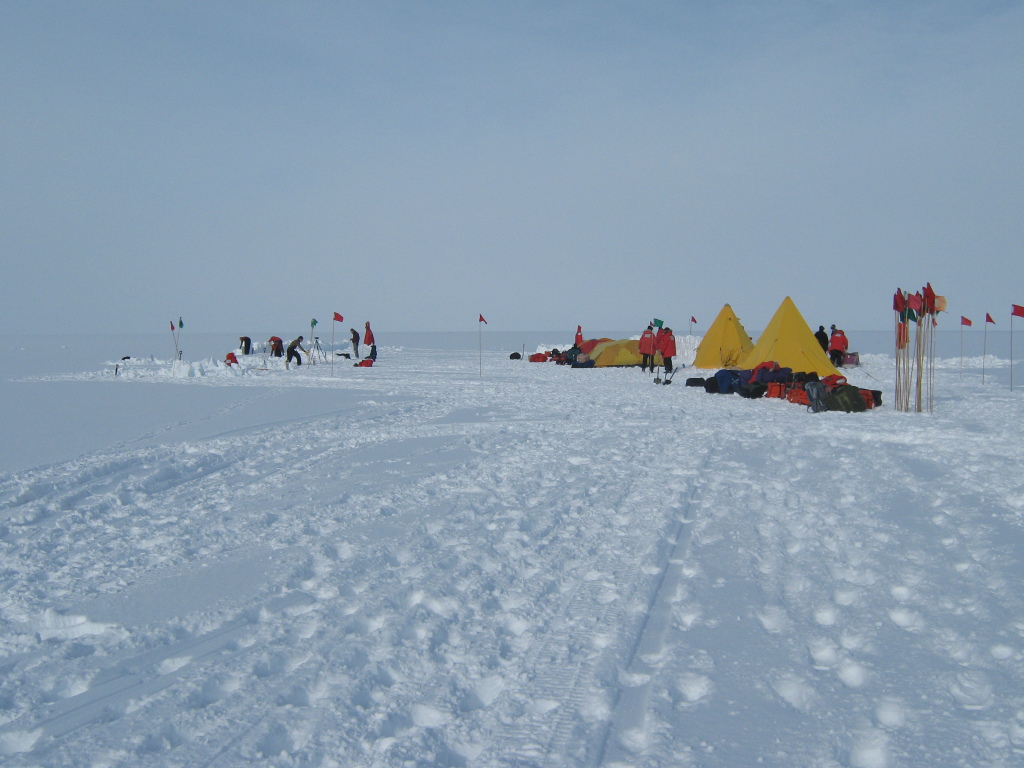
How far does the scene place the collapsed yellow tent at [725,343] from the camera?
70.8 feet

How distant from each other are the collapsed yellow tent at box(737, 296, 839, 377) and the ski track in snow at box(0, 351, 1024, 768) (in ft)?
32.1

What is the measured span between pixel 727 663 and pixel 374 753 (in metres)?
1.51

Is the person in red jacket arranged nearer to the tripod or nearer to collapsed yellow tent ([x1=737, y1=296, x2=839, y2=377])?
collapsed yellow tent ([x1=737, y1=296, x2=839, y2=377])

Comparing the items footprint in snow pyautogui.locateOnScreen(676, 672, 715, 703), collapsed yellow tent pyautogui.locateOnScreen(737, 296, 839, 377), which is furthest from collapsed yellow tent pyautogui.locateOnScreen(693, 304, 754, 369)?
footprint in snow pyautogui.locateOnScreen(676, 672, 715, 703)

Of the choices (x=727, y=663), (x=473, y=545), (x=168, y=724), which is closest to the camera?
(x=168, y=724)

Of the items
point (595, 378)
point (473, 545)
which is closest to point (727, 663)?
point (473, 545)

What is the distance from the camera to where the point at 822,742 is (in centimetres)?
236

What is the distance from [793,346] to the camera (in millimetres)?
16766

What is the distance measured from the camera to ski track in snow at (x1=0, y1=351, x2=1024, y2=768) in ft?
7.89

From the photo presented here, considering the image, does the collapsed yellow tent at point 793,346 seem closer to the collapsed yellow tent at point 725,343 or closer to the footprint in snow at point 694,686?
the collapsed yellow tent at point 725,343

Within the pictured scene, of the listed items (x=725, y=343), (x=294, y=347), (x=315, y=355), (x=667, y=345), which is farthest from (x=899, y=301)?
(x=315, y=355)

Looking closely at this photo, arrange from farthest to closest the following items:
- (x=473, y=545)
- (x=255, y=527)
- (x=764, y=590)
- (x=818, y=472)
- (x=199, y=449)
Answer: (x=199, y=449) → (x=818, y=472) → (x=255, y=527) → (x=473, y=545) → (x=764, y=590)

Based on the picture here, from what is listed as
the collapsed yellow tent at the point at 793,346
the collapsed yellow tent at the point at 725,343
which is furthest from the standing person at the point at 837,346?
the collapsed yellow tent at the point at 793,346

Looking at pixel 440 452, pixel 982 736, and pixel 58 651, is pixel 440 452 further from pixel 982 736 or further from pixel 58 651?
pixel 982 736
